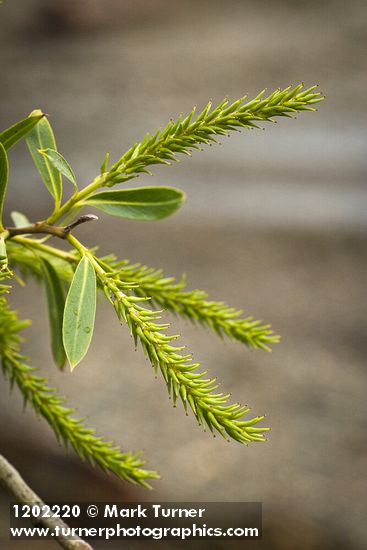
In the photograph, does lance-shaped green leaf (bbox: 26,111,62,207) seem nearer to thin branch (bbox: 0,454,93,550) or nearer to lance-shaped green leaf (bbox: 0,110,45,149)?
lance-shaped green leaf (bbox: 0,110,45,149)

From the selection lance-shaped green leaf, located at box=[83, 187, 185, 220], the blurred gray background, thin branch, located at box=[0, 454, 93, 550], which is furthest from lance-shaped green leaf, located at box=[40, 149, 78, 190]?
the blurred gray background

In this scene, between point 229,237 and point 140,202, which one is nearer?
point 140,202

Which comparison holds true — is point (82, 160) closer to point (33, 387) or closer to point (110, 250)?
point (110, 250)

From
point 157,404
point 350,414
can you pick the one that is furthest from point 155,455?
point 350,414

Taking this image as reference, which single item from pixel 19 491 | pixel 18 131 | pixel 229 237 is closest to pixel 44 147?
pixel 18 131

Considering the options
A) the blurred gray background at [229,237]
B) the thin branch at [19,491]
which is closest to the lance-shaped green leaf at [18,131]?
the thin branch at [19,491]

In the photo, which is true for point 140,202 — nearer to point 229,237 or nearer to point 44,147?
point 44,147
